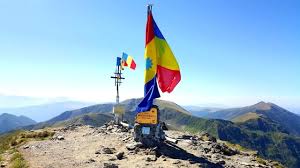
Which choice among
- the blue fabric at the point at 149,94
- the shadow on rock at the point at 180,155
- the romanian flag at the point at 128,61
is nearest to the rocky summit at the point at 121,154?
the shadow on rock at the point at 180,155

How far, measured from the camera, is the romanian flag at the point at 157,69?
27.1 m

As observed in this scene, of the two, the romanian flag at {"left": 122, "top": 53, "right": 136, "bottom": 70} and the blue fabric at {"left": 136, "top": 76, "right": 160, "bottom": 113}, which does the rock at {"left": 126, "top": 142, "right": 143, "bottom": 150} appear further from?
the romanian flag at {"left": 122, "top": 53, "right": 136, "bottom": 70}

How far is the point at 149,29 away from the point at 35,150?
1314 cm

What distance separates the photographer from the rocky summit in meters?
23.1

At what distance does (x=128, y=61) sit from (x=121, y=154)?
45.1 ft

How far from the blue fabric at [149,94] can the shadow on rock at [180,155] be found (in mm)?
3107

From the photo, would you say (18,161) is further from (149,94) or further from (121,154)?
(149,94)

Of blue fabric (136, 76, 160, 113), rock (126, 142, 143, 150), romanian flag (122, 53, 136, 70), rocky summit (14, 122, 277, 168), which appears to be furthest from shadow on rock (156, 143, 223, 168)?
romanian flag (122, 53, 136, 70)

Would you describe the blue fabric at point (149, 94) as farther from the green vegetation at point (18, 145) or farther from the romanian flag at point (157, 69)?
the green vegetation at point (18, 145)

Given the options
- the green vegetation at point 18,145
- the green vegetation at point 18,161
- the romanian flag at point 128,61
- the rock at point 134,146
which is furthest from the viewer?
the romanian flag at point 128,61

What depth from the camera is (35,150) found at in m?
29.1

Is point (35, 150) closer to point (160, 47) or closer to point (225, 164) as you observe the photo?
point (160, 47)

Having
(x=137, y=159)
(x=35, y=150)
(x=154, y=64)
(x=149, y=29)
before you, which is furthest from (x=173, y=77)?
(x=35, y=150)

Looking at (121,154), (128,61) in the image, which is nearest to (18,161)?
(121,154)
